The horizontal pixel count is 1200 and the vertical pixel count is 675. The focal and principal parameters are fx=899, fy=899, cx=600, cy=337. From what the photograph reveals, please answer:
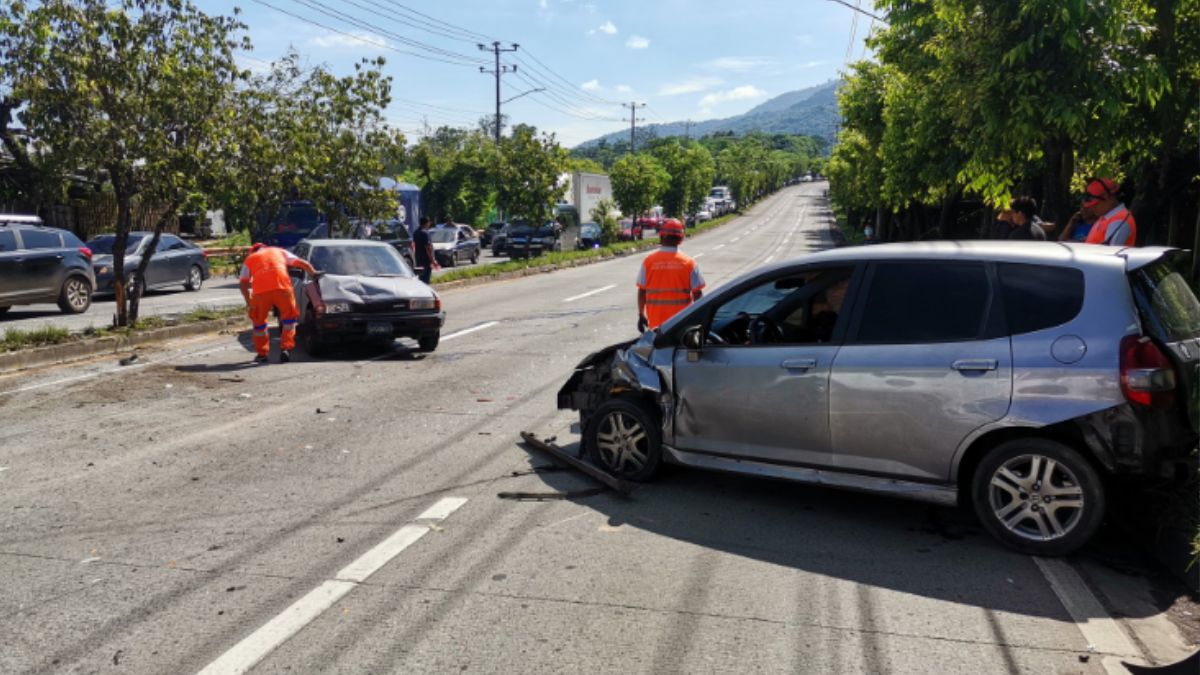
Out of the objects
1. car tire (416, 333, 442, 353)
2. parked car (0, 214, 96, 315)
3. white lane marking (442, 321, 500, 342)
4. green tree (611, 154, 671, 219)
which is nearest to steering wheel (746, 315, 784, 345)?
car tire (416, 333, 442, 353)

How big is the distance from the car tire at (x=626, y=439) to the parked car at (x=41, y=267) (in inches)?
550

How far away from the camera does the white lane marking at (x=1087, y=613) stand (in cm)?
391

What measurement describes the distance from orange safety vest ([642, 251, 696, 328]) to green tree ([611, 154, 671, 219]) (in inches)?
1790

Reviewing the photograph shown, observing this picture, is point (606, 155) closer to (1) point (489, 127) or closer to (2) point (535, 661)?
(1) point (489, 127)

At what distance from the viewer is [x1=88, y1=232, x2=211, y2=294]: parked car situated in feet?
65.9

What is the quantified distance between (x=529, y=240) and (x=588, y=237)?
10.8 meters

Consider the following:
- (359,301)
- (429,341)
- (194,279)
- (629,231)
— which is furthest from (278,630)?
(629,231)

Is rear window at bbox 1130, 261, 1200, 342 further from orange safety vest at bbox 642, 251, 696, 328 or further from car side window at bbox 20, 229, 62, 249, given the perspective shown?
car side window at bbox 20, 229, 62, 249

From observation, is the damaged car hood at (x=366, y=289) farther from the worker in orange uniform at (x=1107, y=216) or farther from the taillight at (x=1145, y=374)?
the taillight at (x=1145, y=374)

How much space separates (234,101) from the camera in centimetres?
1561

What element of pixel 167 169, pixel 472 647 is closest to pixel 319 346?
pixel 167 169

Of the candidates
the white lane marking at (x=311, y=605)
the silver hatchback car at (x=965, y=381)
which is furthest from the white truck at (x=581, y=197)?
the white lane marking at (x=311, y=605)

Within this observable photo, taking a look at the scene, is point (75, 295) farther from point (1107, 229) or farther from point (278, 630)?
point (1107, 229)

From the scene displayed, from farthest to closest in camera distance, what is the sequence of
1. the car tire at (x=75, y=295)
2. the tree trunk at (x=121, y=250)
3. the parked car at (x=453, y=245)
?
the parked car at (x=453, y=245) → the car tire at (x=75, y=295) → the tree trunk at (x=121, y=250)
